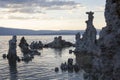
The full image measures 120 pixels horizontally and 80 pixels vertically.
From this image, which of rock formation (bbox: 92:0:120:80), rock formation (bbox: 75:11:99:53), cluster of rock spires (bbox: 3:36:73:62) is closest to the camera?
rock formation (bbox: 92:0:120:80)

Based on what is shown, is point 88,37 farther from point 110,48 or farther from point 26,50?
point 110,48

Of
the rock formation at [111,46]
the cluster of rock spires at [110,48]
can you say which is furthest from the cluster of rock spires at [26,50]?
the rock formation at [111,46]

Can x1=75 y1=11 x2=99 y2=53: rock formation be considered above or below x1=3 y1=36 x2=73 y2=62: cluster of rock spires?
above

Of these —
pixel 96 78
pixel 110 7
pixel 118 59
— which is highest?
pixel 110 7

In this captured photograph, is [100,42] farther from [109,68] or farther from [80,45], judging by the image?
[80,45]

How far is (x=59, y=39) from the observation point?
6747 inches

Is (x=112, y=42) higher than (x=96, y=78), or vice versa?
(x=112, y=42)

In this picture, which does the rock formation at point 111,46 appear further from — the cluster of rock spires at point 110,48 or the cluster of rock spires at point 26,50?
the cluster of rock spires at point 26,50

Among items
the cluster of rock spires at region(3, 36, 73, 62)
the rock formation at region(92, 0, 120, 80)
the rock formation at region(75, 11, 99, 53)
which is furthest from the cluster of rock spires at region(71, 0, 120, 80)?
the cluster of rock spires at region(3, 36, 73, 62)

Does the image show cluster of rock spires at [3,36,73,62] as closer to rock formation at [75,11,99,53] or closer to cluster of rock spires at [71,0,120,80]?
rock formation at [75,11,99,53]

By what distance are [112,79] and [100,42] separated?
2.20 m

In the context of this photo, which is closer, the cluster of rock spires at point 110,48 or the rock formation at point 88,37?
the cluster of rock spires at point 110,48

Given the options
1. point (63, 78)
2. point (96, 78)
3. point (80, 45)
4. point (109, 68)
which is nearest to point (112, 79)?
point (109, 68)

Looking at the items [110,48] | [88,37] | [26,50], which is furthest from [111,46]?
[26,50]
